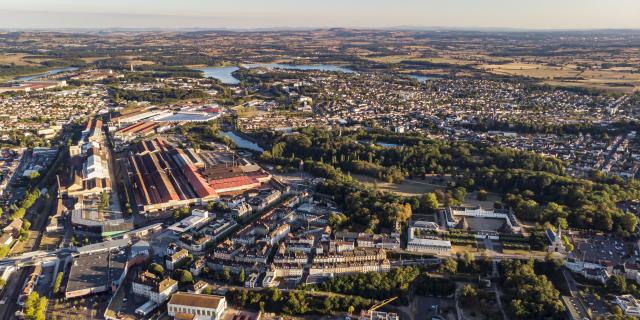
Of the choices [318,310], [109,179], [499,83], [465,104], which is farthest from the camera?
[499,83]

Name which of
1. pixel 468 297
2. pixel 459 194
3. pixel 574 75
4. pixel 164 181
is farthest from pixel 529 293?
pixel 574 75

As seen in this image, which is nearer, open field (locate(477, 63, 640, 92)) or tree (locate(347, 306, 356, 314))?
tree (locate(347, 306, 356, 314))

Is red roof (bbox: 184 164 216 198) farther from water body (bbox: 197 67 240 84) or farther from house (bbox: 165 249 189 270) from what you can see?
water body (bbox: 197 67 240 84)

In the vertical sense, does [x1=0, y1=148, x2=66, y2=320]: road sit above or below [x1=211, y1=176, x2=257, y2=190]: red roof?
below

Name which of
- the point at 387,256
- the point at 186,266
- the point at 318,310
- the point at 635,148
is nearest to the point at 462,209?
the point at 387,256

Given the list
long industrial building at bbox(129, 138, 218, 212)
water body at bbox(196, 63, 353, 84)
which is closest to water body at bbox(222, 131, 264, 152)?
long industrial building at bbox(129, 138, 218, 212)

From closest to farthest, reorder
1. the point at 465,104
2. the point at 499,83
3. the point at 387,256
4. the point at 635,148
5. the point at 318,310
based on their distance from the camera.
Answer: the point at 318,310
the point at 387,256
the point at 635,148
the point at 465,104
the point at 499,83

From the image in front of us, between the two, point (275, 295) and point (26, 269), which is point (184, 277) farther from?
point (26, 269)

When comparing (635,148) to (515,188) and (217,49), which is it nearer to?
(515,188)
